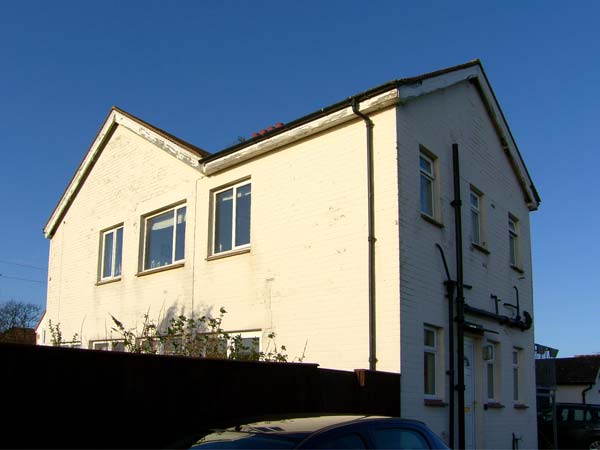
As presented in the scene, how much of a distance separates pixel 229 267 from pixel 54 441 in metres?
7.92

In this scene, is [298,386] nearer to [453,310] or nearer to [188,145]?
[453,310]

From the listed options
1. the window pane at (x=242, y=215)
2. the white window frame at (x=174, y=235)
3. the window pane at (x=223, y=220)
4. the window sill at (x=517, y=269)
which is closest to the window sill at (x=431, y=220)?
the window pane at (x=242, y=215)

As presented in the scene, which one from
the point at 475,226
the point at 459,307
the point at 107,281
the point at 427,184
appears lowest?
the point at 459,307

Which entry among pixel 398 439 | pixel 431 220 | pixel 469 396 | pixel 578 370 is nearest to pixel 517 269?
pixel 469 396

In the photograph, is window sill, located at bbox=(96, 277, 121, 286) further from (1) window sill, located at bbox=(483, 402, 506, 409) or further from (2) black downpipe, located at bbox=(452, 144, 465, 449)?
(1) window sill, located at bbox=(483, 402, 506, 409)

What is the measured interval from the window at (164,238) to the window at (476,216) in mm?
6554

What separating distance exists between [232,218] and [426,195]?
13.8 ft

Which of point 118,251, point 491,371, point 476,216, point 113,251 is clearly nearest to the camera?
point 491,371

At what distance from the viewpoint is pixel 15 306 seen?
50906 mm

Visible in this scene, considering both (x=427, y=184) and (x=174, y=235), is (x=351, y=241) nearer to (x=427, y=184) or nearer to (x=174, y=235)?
(x=427, y=184)

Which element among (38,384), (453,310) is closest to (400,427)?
(38,384)

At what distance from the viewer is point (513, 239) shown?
17219 mm

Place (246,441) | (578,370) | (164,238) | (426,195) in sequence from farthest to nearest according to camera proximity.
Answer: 1. (578,370)
2. (164,238)
3. (426,195)
4. (246,441)

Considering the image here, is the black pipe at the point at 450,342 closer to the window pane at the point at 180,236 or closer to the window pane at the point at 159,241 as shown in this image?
the window pane at the point at 180,236
